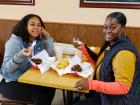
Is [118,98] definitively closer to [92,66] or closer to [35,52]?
[92,66]

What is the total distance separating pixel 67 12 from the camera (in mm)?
2941

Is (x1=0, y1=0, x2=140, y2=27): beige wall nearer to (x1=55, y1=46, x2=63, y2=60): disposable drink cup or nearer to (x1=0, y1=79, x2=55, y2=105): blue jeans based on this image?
(x1=55, y1=46, x2=63, y2=60): disposable drink cup

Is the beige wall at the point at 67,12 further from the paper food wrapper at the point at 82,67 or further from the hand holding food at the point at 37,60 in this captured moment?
the hand holding food at the point at 37,60

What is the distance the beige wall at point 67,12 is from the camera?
2803 mm

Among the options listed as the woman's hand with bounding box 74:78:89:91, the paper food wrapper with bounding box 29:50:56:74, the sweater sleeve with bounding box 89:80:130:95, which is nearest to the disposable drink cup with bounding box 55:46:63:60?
the paper food wrapper with bounding box 29:50:56:74

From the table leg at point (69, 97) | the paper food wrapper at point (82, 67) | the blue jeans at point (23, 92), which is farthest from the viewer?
the table leg at point (69, 97)

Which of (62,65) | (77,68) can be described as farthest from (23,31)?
(77,68)

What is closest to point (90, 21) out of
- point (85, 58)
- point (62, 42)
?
point (62, 42)

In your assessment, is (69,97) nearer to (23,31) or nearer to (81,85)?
(81,85)

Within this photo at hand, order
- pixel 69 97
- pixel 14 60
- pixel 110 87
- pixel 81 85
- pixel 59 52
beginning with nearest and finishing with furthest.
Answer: pixel 110 87 < pixel 81 85 < pixel 14 60 < pixel 69 97 < pixel 59 52

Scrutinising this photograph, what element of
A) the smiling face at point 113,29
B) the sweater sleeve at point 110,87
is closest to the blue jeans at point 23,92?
the sweater sleeve at point 110,87

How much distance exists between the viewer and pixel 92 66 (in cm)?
201

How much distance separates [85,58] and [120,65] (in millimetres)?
784

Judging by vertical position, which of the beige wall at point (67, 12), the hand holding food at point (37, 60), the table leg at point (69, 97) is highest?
the beige wall at point (67, 12)
